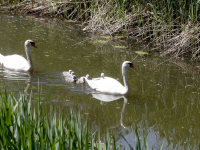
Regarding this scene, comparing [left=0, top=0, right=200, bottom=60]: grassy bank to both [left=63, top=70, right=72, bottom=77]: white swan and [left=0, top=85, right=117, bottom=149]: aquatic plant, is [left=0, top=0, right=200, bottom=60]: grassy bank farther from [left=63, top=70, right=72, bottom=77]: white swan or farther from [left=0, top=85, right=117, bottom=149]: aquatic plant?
[left=0, top=85, right=117, bottom=149]: aquatic plant

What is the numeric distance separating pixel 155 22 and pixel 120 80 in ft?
11.8

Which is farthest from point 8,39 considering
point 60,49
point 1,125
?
point 1,125

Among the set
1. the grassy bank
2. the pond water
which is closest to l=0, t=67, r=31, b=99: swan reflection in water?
the pond water

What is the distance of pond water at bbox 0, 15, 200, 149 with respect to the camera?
220 inches

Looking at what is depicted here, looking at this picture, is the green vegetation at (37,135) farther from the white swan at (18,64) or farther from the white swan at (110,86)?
the white swan at (18,64)

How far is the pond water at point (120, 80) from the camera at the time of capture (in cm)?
560

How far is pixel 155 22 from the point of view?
1092 cm

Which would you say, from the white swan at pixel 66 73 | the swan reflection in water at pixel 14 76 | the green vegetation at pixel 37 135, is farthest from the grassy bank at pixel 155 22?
the green vegetation at pixel 37 135

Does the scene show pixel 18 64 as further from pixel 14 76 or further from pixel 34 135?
pixel 34 135

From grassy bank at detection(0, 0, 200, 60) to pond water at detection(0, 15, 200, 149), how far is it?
1.48 ft

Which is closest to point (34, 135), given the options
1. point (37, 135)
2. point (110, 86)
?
point (37, 135)

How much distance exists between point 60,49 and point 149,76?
3.10 m

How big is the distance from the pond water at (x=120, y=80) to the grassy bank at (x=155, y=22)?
45cm

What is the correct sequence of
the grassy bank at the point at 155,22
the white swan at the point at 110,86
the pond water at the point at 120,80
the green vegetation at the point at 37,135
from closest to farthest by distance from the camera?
the green vegetation at the point at 37,135
the pond water at the point at 120,80
the white swan at the point at 110,86
the grassy bank at the point at 155,22
